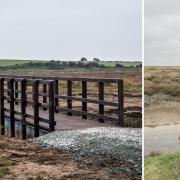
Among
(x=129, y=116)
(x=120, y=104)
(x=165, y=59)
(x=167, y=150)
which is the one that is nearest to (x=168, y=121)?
(x=167, y=150)

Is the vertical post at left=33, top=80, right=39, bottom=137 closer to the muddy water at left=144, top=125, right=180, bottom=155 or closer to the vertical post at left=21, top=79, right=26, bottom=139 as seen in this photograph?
the vertical post at left=21, top=79, right=26, bottom=139

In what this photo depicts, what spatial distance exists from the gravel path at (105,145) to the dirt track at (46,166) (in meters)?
0.13

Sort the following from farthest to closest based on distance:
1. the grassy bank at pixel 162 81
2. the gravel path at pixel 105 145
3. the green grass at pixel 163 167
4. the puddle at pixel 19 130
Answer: the puddle at pixel 19 130 → the gravel path at pixel 105 145 → the green grass at pixel 163 167 → the grassy bank at pixel 162 81

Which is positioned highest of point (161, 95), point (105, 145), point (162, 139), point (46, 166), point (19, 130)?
point (161, 95)

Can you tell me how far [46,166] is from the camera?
5.31 metres

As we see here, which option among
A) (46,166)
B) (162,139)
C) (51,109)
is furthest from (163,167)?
(51,109)

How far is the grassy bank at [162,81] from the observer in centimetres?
405

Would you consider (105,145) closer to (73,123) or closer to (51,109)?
(51,109)

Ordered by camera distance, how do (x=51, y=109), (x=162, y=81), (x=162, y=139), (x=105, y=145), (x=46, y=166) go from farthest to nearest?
1. (x=51, y=109)
2. (x=105, y=145)
3. (x=46, y=166)
4. (x=162, y=81)
5. (x=162, y=139)

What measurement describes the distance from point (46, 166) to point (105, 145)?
96 cm

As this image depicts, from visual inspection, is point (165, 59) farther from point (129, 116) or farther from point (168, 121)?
point (129, 116)

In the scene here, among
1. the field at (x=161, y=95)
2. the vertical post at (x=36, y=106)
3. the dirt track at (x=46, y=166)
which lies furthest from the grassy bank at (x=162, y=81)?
the vertical post at (x=36, y=106)

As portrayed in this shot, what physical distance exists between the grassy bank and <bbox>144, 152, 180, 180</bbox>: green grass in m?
0.60

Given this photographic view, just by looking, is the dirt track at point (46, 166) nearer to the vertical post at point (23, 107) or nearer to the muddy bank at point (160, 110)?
the muddy bank at point (160, 110)
